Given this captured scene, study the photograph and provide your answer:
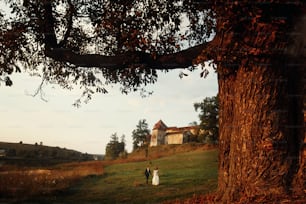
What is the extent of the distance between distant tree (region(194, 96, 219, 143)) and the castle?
49198 mm

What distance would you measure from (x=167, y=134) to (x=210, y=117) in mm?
64691

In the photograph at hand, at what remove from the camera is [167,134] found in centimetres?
12644

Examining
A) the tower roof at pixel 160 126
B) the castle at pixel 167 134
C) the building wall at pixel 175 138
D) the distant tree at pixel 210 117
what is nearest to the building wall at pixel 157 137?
the castle at pixel 167 134

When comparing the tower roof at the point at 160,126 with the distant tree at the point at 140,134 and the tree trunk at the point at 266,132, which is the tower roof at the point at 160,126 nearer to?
the distant tree at the point at 140,134

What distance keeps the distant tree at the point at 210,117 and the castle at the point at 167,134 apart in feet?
161

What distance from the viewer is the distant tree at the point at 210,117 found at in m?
62.6

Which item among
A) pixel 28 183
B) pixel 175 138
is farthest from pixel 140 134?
pixel 28 183

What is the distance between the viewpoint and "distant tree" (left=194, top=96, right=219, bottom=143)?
62594 mm

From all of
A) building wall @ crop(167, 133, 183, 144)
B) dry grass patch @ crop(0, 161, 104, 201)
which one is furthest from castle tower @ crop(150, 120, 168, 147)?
dry grass patch @ crop(0, 161, 104, 201)

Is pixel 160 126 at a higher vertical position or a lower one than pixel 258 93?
higher

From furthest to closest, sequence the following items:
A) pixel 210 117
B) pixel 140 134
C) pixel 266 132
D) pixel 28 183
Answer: pixel 140 134, pixel 210 117, pixel 28 183, pixel 266 132

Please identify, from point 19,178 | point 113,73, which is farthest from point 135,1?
point 19,178

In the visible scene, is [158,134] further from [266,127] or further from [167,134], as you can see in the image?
[266,127]

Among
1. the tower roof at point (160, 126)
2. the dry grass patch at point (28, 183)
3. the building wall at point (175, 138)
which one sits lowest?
the dry grass patch at point (28, 183)
